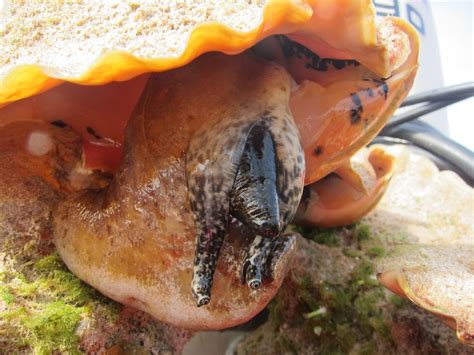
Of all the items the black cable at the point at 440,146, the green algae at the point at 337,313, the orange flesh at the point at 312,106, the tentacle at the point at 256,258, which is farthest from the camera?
the black cable at the point at 440,146

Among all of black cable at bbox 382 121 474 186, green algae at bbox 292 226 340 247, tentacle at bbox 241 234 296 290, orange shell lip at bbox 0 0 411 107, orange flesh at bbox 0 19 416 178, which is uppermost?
orange shell lip at bbox 0 0 411 107

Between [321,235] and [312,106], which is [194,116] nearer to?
[312,106]

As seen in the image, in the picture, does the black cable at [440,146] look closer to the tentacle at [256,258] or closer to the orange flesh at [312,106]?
the orange flesh at [312,106]

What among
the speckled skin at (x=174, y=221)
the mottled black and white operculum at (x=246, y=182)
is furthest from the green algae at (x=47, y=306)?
the mottled black and white operculum at (x=246, y=182)

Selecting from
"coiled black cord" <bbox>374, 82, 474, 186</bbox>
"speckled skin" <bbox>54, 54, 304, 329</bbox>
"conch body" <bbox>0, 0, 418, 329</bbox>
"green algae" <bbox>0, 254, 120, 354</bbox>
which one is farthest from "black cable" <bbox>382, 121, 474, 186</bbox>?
"green algae" <bbox>0, 254, 120, 354</bbox>

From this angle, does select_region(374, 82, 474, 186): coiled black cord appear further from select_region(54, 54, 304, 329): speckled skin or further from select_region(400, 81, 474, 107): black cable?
select_region(54, 54, 304, 329): speckled skin

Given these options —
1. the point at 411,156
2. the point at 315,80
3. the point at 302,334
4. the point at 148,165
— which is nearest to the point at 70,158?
the point at 148,165
